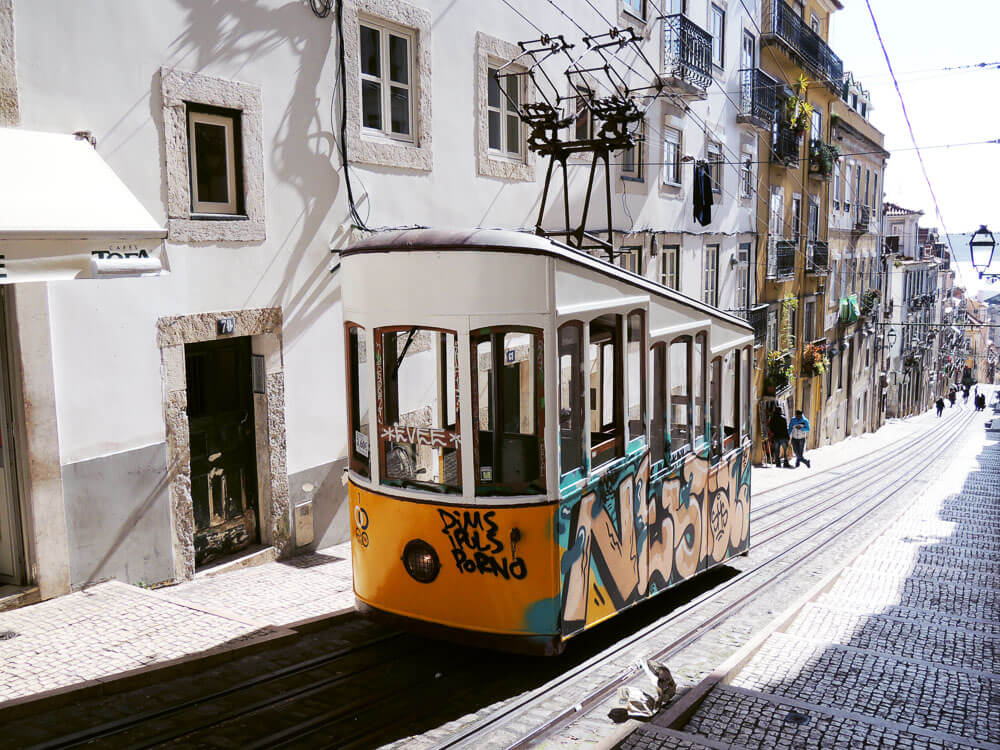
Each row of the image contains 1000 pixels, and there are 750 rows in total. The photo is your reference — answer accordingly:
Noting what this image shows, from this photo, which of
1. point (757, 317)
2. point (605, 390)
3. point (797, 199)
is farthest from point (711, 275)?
point (605, 390)

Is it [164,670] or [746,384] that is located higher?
[746,384]

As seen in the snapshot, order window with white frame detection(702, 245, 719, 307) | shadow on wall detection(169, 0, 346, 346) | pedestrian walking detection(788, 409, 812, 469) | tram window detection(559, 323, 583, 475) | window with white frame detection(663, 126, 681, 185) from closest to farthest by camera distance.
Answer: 1. tram window detection(559, 323, 583, 475)
2. shadow on wall detection(169, 0, 346, 346)
3. window with white frame detection(663, 126, 681, 185)
4. window with white frame detection(702, 245, 719, 307)
5. pedestrian walking detection(788, 409, 812, 469)

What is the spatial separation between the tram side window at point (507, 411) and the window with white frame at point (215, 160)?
4.10m

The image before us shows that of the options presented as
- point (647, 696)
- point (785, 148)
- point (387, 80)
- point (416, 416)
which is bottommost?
point (647, 696)

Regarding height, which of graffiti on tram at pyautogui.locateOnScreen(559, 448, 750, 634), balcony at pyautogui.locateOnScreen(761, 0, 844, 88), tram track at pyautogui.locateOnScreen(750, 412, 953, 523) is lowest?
tram track at pyautogui.locateOnScreen(750, 412, 953, 523)

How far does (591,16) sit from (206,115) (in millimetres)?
8262

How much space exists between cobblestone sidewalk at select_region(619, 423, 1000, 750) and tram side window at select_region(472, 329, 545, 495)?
5.54 feet

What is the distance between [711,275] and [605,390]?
1544 cm

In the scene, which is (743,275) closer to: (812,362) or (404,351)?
(812,362)

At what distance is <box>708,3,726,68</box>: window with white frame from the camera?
20.2 m

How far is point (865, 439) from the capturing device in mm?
36094

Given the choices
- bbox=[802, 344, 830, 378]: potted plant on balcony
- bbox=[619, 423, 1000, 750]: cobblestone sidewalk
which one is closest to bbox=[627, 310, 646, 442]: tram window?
bbox=[619, 423, 1000, 750]: cobblestone sidewalk

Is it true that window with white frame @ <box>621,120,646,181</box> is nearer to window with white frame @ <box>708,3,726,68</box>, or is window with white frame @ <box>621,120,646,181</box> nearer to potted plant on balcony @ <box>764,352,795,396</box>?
window with white frame @ <box>708,3,726,68</box>

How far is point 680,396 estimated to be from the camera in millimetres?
7316
